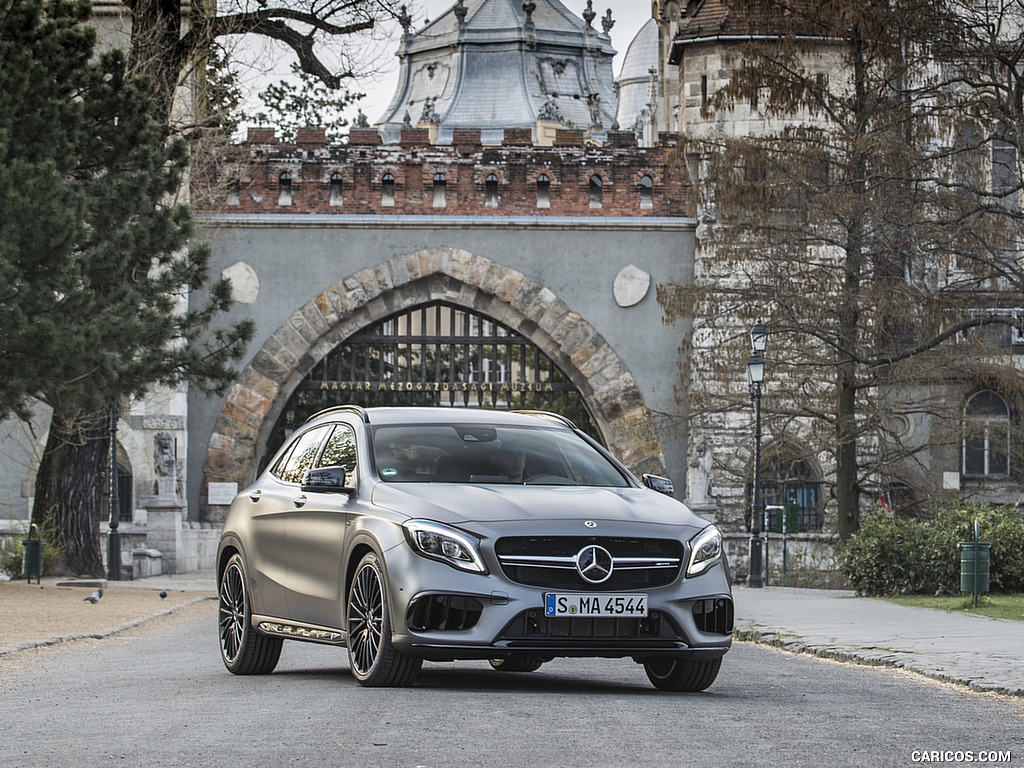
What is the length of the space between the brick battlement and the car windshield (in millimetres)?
23293

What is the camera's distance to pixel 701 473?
30.2 meters

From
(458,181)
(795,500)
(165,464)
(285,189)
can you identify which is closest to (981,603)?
(795,500)

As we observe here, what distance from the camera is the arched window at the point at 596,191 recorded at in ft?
107

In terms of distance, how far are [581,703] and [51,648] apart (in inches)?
299

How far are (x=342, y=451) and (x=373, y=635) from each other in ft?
4.64

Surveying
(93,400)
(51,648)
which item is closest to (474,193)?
(93,400)

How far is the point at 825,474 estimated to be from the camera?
30.4 m

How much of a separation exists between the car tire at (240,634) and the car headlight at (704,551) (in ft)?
9.75

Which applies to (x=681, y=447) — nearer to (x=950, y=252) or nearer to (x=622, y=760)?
(x=950, y=252)

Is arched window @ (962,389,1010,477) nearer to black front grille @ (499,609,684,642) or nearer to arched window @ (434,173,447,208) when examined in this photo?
arched window @ (434,173,447,208)

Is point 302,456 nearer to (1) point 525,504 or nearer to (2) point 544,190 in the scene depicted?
(1) point 525,504

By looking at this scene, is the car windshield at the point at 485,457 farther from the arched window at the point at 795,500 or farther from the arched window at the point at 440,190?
the arched window at the point at 440,190

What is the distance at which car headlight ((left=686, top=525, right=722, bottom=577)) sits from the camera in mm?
8562

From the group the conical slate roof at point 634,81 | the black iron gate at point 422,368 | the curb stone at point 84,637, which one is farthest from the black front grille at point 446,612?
the conical slate roof at point 634,81
